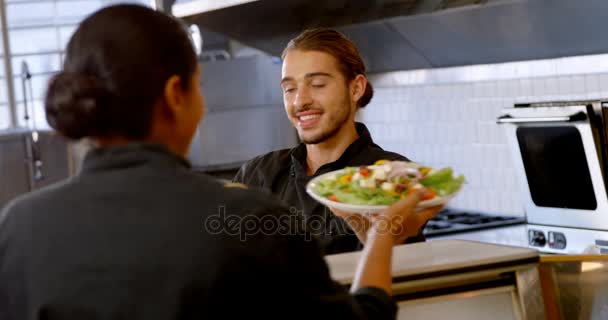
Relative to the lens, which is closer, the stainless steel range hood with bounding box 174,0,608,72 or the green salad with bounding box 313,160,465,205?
the green salad with bounding box 313,160,465,205

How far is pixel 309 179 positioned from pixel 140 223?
4.64ft

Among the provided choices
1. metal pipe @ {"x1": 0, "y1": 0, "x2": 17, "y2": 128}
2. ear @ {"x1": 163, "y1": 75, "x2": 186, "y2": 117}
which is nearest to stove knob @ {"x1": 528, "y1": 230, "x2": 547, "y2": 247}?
ear @ {"x1": 163, "y1": 75, "x2": 186, "y2": 117}

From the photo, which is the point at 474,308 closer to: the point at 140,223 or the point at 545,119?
the point at 140,223

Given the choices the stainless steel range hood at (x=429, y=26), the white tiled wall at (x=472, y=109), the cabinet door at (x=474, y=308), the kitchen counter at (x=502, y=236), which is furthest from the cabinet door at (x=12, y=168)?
the cabinet door at (x=474, y=308)

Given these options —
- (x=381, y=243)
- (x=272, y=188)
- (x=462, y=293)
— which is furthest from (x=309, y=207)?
(x=381, y=243)

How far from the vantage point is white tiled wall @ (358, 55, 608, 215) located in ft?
13.8

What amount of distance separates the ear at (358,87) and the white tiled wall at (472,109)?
1.71m

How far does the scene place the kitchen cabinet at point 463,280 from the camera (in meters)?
1.81

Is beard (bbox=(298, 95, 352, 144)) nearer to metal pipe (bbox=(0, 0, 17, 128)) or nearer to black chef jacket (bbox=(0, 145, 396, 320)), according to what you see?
black chef jacket (bbox=(0, 145, 396, 320))

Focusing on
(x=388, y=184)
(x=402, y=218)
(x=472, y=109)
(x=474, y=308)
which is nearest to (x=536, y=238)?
(x=472, y=109)

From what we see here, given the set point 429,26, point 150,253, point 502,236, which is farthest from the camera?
point 429,26

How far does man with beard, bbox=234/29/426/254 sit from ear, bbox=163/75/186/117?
126 centimetres

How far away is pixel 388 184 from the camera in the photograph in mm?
1814

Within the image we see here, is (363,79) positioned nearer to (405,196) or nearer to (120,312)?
(405,196)
